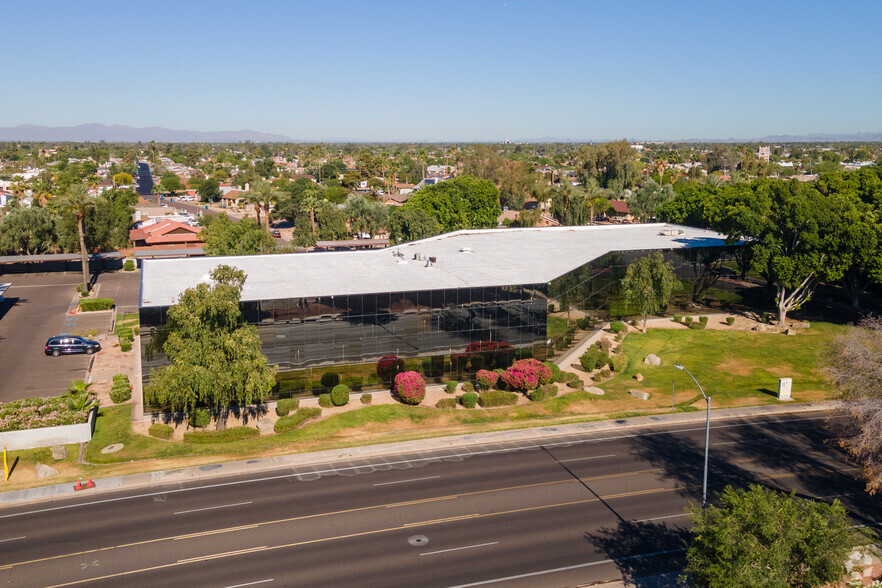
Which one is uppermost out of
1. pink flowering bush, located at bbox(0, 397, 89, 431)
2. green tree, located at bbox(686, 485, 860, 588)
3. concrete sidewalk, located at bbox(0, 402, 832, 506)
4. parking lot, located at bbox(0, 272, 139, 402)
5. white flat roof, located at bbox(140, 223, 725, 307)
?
white flat roof, located at bbox(140, 223, 725, 307)

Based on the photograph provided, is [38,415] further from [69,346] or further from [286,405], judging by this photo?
[69,346]

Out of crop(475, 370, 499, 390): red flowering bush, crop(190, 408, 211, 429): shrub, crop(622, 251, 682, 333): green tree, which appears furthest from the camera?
crop(622, 251, 682, 333): green tree

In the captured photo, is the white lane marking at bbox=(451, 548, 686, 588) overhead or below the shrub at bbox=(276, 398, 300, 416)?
below

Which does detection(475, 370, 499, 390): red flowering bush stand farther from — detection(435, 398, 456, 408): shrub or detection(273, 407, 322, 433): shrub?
detection(273, 407, 322, 433): shrub

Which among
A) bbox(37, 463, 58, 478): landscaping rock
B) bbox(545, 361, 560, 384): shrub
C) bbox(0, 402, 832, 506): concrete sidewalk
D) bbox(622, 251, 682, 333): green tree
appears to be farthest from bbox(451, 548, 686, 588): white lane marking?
bbox(622, 251, 682, 333): green tree

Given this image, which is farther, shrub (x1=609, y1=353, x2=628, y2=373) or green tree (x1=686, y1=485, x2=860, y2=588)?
shrub (x1=609, y1=353, x2=628, y2=373)

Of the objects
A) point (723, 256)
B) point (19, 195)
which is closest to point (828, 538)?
point (723, 256)
